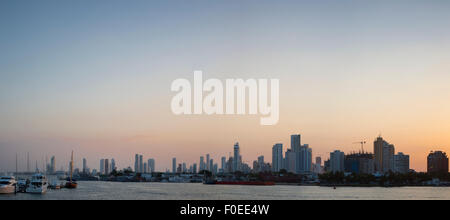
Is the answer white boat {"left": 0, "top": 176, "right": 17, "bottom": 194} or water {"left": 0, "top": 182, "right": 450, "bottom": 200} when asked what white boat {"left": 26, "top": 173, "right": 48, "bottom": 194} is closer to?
water {"left": 0, "top": 182, "right": 450, "bottom": 200}

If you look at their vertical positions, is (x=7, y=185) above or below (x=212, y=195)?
above

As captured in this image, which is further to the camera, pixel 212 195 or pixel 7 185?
pixel 212 195

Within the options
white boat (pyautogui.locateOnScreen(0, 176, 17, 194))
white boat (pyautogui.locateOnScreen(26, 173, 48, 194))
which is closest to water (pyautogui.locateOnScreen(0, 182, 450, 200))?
white boat (pyautogui.locateOnScreen(26, 173, 48, 194))

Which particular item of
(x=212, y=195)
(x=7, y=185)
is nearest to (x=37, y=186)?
(x=7, y=185)

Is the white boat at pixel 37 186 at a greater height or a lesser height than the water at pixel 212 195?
greater

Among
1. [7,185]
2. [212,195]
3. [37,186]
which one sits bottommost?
[212,195]

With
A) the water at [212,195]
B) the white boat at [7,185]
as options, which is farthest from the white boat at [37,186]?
the white boat at [7,185]

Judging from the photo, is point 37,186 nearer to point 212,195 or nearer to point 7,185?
point 7,185

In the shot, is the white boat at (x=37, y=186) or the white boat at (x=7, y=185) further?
the white boat at (x=37, y=186)

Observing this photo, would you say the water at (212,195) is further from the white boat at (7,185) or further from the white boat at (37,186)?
the white boat at (7,185)

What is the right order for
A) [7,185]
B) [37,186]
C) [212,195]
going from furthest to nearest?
[212,195] < [37,186] < [7,185]
